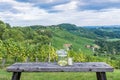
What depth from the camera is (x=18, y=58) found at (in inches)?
1517

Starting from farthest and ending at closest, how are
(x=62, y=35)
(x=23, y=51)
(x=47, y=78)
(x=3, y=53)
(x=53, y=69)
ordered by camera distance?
(x=62, y=35)
(x=23, y=51)
(x=3, y=53)
(x=47, y=78)
(x=53, y=69)

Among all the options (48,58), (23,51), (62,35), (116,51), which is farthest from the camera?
(62,35)

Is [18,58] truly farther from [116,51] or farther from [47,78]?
[116,51]

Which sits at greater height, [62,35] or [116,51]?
[62,35]

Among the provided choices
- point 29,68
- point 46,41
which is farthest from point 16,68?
point 46,41

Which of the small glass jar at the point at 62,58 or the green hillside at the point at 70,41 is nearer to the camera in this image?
the small glass jar at the point at 62,58

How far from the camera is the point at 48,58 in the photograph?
40.2m

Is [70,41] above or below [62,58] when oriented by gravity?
above

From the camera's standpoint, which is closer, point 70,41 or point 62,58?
point 62,58

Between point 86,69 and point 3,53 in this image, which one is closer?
point 86,69

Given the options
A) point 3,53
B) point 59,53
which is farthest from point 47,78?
point 3,53

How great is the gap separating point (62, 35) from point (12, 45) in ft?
331

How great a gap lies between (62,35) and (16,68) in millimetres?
129361

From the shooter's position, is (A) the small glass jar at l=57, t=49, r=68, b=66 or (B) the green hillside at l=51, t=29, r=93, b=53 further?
(B) the green hillside at l=51, t=29, r=93, b=53
